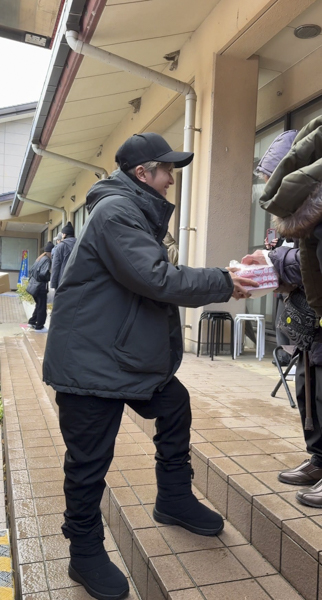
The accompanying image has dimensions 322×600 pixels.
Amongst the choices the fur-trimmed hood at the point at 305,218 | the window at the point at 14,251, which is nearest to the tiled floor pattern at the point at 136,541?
the fur-trimmed hood at the point at 305,218

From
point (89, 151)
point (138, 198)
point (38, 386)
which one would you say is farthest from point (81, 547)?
point (89, 151)

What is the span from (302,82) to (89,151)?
22.0 ft

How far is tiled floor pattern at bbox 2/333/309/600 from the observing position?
1.90 metres

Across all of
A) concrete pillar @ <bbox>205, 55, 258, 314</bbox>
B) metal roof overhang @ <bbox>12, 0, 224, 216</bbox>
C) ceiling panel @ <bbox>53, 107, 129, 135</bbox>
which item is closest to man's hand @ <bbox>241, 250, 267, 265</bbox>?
concrete pillar @ <bbox>205, 55, 258, 314</bbox>

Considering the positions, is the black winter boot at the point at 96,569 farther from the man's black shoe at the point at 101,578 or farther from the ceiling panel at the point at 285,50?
the ceiling panel at the point at 285,50

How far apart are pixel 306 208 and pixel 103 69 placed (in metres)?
6.15

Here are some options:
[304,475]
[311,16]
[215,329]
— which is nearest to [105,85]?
[311,16]

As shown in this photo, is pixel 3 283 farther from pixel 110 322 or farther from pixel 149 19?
pixel 110 322

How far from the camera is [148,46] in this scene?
6.54 metres

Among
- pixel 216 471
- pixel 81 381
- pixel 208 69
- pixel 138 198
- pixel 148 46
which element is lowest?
pixel 216 471

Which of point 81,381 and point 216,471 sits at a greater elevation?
point 81,381

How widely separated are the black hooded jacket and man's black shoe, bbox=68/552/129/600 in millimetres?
722

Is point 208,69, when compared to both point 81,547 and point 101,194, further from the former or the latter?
point 81,547

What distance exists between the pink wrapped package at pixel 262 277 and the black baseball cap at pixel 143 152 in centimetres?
56
